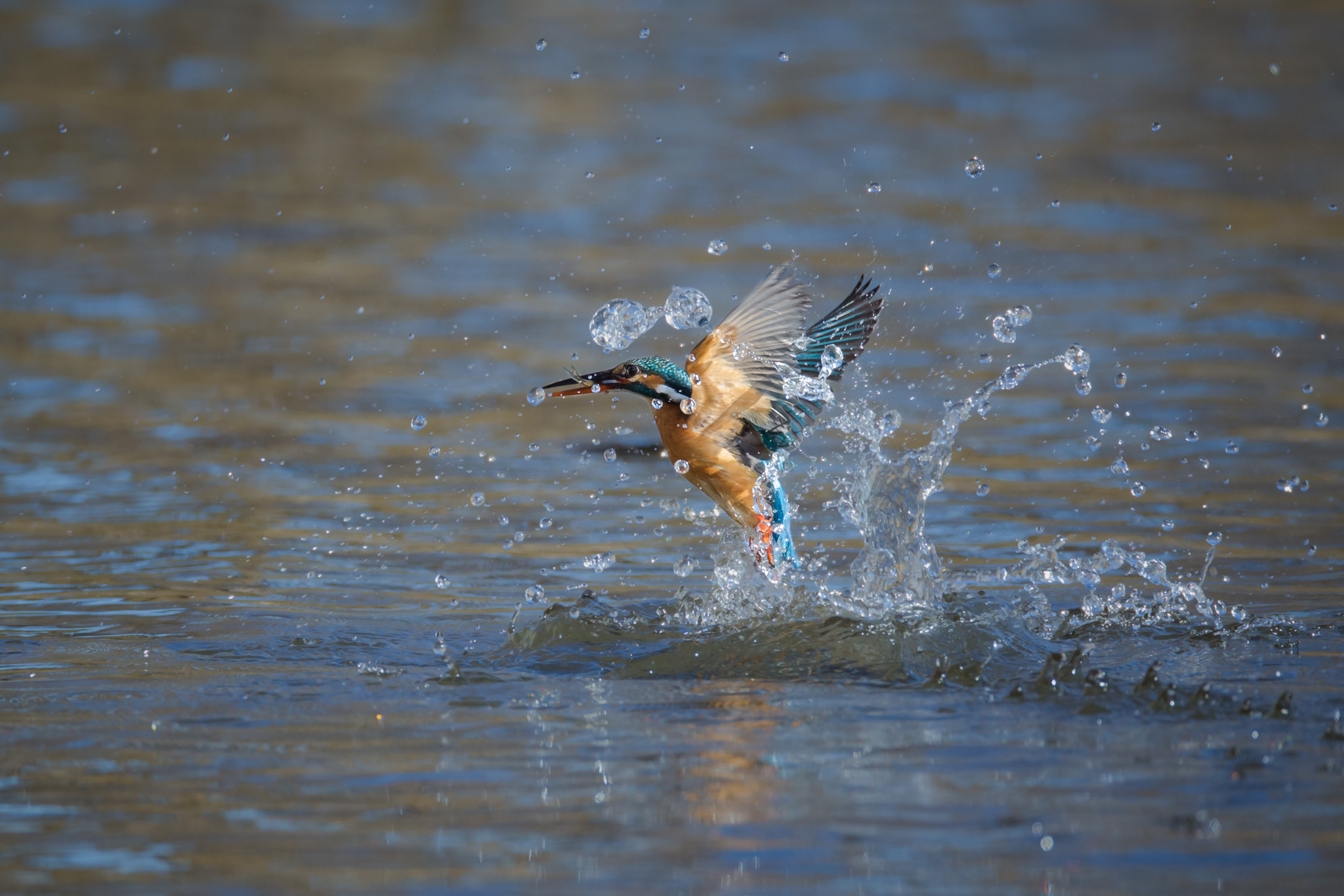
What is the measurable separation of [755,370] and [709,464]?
0.33 metres

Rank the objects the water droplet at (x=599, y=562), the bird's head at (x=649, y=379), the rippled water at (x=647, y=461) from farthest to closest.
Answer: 1. the water droplet at (x=599, y=562)
2. the bird's head at (x=649, y=379)
3. the rippled water at (x=647, y=461)

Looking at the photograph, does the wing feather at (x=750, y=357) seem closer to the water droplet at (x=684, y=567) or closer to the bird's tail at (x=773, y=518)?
the bird's tail at (x=773, y=518)

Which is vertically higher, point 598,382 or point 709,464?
point 598,382

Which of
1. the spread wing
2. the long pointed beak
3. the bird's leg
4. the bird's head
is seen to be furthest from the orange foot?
the long pointed beak

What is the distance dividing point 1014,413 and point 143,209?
6.52 m

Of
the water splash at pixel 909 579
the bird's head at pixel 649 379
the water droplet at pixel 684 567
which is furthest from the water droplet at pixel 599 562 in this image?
the bird's head at pixel 649 379

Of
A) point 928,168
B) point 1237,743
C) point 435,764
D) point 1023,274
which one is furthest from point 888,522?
point 928,168

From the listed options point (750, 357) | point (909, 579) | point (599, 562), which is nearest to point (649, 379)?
point (750, 357)

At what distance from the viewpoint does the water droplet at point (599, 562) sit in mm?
5352

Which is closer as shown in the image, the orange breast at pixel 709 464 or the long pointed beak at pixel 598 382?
the long pointed beak at pixel 598 382

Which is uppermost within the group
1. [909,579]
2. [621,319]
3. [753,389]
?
[621,319]

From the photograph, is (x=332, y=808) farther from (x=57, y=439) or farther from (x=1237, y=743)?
(x=57, y=439)

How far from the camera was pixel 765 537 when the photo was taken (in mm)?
5098

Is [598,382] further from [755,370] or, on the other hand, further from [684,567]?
[684,567]
